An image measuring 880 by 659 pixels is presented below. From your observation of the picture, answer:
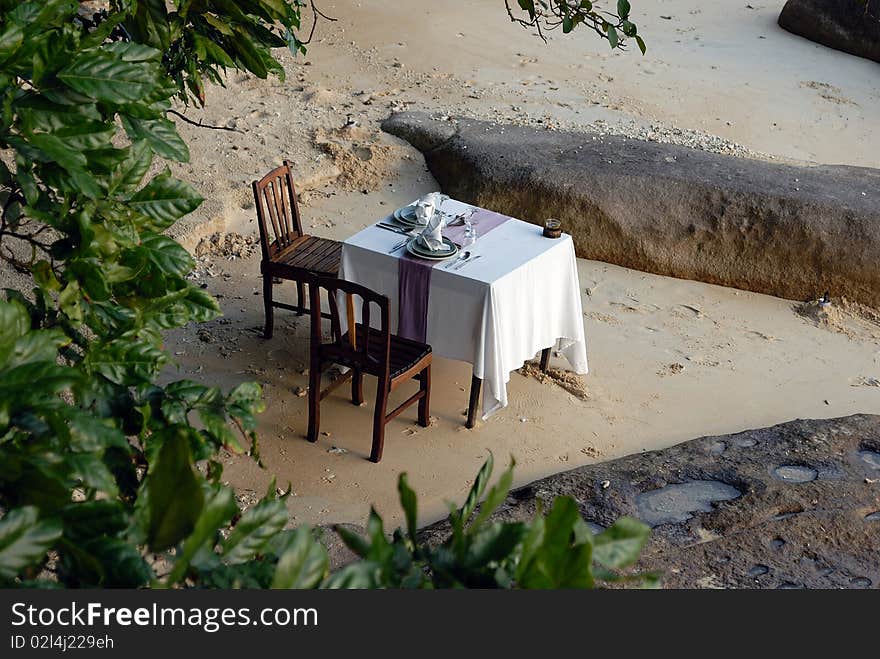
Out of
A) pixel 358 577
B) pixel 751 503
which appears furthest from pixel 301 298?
pixel 358 577

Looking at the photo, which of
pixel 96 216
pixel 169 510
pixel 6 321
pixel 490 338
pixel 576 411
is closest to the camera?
pixel 169 510

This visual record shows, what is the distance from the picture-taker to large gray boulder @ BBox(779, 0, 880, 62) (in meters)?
10.6

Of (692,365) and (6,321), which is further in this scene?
(692,365)

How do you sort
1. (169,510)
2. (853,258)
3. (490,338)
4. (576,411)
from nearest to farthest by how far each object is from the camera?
1. (169,510)
2. (490,338)
3. (576,411)
4. (853,258)

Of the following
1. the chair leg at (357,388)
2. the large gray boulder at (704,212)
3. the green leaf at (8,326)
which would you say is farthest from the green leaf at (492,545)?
the large gray boulder at (704,212)

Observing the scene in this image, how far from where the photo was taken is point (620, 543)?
52.1 inches

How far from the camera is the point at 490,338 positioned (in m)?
4.49

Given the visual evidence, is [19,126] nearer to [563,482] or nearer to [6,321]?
[6,321]

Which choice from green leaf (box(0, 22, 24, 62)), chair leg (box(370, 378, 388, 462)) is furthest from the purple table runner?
green leaf (box(0, 22, 24, 62))

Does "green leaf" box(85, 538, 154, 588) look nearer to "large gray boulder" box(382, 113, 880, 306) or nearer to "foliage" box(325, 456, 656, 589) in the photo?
"foliage" box(325, 456, 656, 589)

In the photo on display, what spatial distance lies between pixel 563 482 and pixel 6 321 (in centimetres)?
267

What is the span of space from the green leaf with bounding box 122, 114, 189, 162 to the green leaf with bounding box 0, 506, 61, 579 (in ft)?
2.84

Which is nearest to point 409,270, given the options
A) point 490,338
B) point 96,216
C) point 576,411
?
point 490,338

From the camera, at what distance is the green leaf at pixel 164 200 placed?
6.66ft
